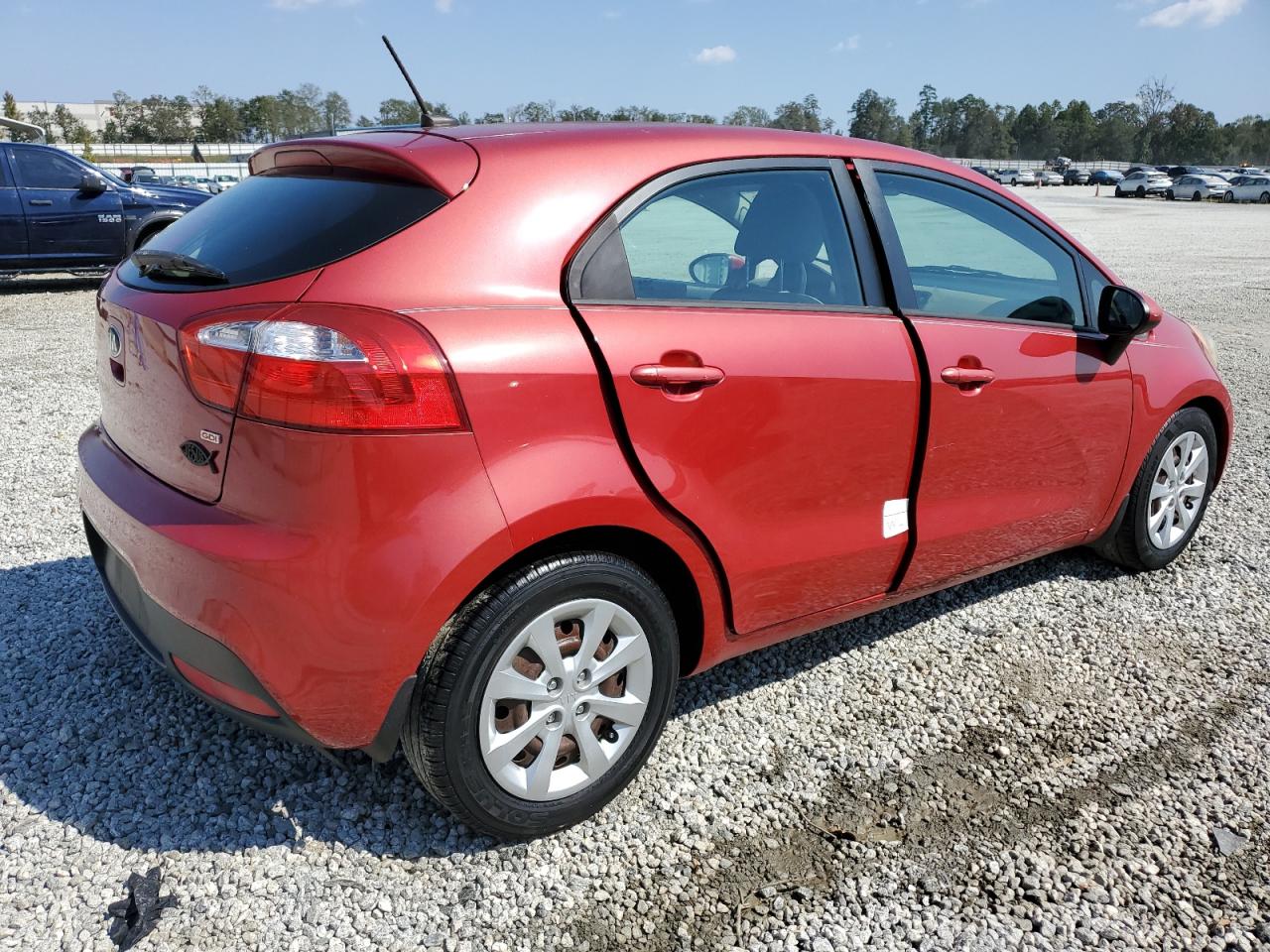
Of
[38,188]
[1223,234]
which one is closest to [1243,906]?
[38,188]

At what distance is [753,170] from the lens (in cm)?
272

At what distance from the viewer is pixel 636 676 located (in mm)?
2531

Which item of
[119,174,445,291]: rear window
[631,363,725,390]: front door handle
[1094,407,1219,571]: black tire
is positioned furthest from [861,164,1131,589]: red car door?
[119,174,445,291]: rear window

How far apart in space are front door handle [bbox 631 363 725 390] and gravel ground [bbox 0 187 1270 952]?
1156mm

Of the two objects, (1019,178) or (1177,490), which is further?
(1019,178)

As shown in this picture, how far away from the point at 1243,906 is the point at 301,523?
2.36 m

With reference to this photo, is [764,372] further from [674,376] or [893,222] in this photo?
[893,222]

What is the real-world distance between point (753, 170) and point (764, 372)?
61 centimetres

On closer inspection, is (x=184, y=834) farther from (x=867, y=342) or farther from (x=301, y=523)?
(x=867, y=342)

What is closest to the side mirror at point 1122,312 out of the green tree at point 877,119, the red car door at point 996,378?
the red car door at point 996,378

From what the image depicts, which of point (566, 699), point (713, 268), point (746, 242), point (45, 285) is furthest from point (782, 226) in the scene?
point (45, 285)

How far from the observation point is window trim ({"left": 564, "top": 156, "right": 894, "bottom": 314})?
2.33 meters

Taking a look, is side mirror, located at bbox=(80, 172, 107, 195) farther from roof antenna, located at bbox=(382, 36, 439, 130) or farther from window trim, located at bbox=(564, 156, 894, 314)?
window trim, located at bbox=(564, 156, 894, 314)

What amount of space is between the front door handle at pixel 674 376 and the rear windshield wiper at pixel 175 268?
985 millimetres
